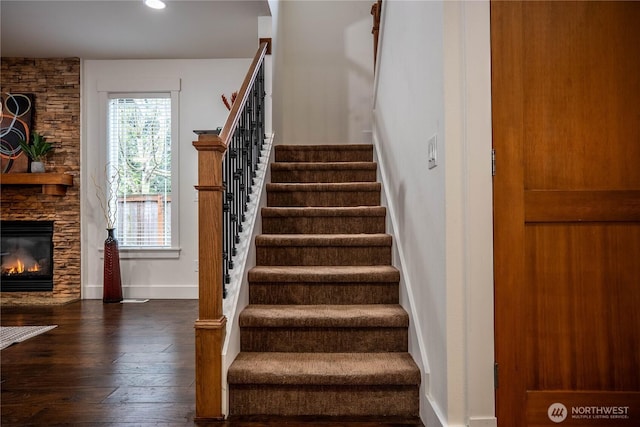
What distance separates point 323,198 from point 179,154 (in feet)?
7.96

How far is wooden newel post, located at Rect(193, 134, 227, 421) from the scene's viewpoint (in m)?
1.83

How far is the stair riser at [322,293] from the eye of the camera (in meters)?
2.40

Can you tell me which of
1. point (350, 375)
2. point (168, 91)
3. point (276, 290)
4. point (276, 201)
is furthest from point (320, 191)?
point (168, 91)

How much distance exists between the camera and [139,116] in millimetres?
4891

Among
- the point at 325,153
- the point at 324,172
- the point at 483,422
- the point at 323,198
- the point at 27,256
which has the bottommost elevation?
the point at 483,422

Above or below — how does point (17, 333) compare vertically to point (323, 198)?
below

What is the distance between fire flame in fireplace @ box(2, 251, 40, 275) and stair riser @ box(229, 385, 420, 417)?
412 centimetres

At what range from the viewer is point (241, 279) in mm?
2203

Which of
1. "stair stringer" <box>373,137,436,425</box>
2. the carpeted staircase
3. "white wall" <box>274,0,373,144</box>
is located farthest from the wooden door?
"white wall" <box>274,0,373,144</box>

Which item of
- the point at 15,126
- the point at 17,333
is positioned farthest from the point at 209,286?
the point at 15,126

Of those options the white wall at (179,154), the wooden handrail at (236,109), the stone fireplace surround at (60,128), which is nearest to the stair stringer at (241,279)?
the wooden handrail at (236,109)

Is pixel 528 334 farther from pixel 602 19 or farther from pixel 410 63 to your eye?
pixel 410 63

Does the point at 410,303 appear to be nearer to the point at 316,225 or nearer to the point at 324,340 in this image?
the point at 324,340

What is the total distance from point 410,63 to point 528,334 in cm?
142
